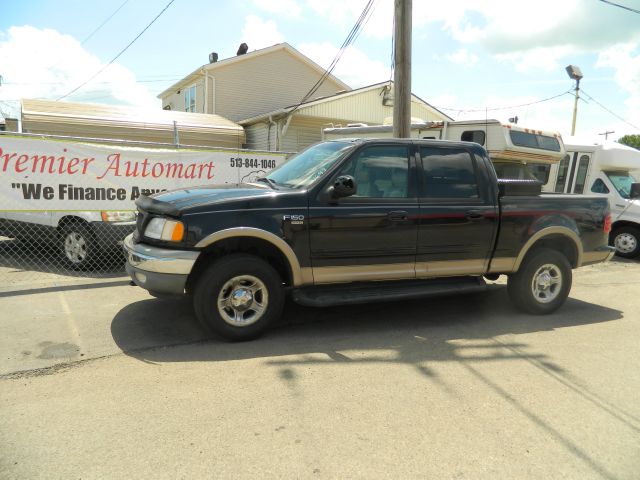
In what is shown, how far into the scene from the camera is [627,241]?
10.6 metres

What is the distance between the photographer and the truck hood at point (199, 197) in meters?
4.34

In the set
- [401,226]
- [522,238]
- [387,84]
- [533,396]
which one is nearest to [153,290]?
[401,226]

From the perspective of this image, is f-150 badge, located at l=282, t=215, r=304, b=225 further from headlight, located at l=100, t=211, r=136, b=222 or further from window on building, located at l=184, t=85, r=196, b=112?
window on building, located at l=184, t=85, r=196, b=112

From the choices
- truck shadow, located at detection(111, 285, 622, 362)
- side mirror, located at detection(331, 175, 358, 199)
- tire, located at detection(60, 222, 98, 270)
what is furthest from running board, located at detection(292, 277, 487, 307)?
tire, located at detection(60, 222, 98, 270)

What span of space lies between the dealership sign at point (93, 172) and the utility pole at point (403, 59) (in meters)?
2.79

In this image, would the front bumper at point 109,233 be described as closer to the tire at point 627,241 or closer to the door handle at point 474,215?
the door handle at point 474,215

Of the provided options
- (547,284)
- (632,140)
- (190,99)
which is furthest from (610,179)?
(632,140)

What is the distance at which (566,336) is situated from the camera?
5164 mm

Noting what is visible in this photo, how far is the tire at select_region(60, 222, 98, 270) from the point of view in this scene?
23.0 ft

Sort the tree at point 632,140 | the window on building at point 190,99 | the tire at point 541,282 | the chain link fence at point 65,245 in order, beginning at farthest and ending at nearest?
the tree at point 632,140 → the window on building at point 190,99 → the chain link fence at point 65,245 → the tire at point 541,282

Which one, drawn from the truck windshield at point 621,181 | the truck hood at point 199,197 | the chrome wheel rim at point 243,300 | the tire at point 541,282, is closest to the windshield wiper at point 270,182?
the truck hood at point 199,197

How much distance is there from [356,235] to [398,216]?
1.62 ft

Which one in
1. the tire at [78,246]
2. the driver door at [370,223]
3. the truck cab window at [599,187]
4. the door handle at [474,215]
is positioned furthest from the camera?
the truck cab window at [599,187]

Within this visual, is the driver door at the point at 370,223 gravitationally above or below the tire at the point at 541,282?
above
